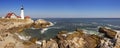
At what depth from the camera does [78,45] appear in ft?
80.6

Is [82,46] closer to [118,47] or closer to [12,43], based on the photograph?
[118,47]

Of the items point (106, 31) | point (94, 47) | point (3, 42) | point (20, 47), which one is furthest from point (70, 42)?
point (106, 31)

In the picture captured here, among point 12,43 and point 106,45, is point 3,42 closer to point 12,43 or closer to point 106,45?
point 12,43

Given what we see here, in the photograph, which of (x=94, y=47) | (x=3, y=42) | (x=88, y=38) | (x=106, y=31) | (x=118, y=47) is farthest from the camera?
(x=106, y=31)

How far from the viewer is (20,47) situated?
23.8m

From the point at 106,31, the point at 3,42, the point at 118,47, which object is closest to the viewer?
the point at 118,47

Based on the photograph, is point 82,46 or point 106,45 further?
point 82,46

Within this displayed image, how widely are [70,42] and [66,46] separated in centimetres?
65

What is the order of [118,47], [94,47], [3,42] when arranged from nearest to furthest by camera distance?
[118,47]
[3,42]
[94,47]

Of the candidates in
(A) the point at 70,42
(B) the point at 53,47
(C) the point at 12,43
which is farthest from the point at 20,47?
(A) the point at 70,42

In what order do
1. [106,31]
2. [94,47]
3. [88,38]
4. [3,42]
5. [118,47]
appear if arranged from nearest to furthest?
[118,47]
[3,42]
[94,47]
[88,38]
[106,31]

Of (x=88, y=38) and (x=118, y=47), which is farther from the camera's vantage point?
(x=88, y=38)

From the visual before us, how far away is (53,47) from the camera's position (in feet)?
80.2

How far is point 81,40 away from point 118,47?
5526 millimetres
